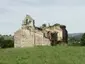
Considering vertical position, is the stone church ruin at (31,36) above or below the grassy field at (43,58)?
above

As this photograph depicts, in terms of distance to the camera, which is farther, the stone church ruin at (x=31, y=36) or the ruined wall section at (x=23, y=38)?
the ruined wall section at (x=23, y=38)

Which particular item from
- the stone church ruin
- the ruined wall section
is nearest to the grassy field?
the stone church ruin

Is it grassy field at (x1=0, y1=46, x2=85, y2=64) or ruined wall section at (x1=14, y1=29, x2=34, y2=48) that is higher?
ruined wall section at (x1=14, y1=29, x2=34, y2=48)

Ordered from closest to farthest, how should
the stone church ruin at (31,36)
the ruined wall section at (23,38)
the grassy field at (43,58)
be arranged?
the grassy field at (43,58) → the stone church ruin at (31,36) → the ruined wall section at (23,38)

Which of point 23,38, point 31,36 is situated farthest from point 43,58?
point 31,36

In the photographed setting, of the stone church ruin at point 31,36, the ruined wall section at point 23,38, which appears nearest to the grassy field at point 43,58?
the stone church ruin at point 31,36

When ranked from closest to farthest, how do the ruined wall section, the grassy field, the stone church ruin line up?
the grassy field
the stone church ruin
the ruined wall section

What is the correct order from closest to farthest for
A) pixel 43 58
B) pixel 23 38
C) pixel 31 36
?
pixel 43 58 → pixel 23 38 → pixel 31 36

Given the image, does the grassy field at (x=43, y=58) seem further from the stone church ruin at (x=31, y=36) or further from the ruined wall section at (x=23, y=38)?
the ruined wall section at (x=23, y=38)

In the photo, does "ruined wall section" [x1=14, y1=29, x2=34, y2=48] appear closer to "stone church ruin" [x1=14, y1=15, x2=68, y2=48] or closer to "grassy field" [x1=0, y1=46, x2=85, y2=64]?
"stone church ruin" [x1=14, y1=15, x2=68, y2=48]

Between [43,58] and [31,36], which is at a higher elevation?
[31,36]

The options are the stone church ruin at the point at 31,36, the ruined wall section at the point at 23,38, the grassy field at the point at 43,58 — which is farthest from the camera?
the ruined wall section at the point at 23,38

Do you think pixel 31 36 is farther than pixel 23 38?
Yes

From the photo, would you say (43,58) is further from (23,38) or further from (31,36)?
(31,36)
